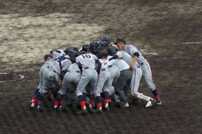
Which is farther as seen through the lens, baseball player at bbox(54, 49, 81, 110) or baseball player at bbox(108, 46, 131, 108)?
baseball player at bbox(108, 46, 131, 108)

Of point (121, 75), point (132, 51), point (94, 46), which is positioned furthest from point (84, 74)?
point (132, 51)

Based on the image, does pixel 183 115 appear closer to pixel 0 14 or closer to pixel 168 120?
pixel 168 120

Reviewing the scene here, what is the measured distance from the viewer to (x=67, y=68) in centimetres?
1538

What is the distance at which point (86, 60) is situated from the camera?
1502 cm

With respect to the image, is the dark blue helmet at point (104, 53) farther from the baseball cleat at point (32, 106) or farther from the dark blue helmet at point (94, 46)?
the baseball cleat at point (32, 106)

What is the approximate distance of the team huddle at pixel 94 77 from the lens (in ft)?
49.4

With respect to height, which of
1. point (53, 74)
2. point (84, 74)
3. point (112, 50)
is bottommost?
point (53, 74)

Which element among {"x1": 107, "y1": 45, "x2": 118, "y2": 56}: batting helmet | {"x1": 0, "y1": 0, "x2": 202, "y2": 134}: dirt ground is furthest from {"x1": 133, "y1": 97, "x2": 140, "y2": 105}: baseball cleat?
{"x1": 107, "y1": 45, "x2": 118, "y2": 56}: batting helmet

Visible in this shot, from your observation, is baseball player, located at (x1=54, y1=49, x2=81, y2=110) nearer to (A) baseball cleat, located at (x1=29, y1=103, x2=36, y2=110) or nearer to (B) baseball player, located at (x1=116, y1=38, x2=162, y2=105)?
(A) baseball cleat, located at (x1=29, y1=103, x2=36, y2=110)

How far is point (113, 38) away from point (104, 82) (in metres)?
10.5

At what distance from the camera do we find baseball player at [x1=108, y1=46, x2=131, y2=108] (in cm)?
1553

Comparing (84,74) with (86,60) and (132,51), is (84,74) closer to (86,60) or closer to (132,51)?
(86,60)

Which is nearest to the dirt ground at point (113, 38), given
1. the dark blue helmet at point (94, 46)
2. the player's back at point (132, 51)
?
the player's back at point (132, 51)

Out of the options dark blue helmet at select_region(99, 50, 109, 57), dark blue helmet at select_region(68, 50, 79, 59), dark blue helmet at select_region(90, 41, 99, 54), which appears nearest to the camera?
dark blue helmet at select_region(68, 50, 79, 59)
